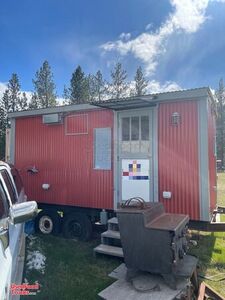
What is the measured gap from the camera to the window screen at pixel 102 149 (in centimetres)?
684

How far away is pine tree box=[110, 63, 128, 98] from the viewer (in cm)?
3903

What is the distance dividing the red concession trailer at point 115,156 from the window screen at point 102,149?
0.08 ft

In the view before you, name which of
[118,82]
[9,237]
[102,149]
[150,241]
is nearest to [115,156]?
[102,149]

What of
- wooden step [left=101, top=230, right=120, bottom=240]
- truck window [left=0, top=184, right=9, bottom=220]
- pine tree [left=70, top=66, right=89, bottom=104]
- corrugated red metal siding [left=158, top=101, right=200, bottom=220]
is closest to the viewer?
truck window [left=0, top=184, right=9, bottom=220]

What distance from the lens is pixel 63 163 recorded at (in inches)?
293

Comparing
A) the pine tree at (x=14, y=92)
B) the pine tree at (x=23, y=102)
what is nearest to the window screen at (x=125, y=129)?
the pine tree at (x=23, y=102)

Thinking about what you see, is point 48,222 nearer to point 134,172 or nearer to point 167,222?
point 134,172

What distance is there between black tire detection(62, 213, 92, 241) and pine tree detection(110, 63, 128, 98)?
3310cm

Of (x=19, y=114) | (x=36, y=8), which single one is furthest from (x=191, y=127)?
(x=36, y=8)

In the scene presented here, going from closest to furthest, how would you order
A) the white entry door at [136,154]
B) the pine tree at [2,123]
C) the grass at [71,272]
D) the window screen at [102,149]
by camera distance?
1. the grass at [71,272]
2. the white entry door at [136,154]
3. the window screen at [102,149]
4. the pine tree at [2,123]

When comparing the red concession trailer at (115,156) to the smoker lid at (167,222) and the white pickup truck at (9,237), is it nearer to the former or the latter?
the smoker lid at (167,222)

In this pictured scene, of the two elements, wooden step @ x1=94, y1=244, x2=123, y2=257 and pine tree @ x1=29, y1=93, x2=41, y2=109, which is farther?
pine tree @ x1=29, y1=93, x2=41, y2=109

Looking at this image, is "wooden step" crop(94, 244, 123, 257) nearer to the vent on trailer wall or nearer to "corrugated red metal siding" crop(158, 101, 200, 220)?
"corrugated red metal siding" crop(158, 101, 200, 220)

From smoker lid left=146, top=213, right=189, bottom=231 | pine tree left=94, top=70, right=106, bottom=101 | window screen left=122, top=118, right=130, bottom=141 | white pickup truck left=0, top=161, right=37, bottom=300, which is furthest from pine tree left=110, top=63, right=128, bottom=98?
white pickup truck left=0, top=161, right=37, bottom=300
